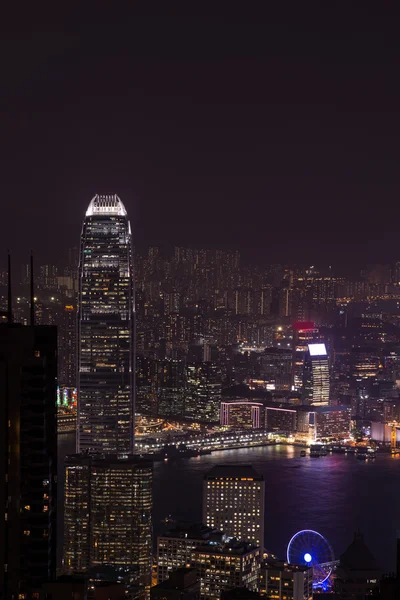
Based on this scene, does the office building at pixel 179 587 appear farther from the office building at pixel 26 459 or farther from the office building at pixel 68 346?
the office building at pixel 68 346

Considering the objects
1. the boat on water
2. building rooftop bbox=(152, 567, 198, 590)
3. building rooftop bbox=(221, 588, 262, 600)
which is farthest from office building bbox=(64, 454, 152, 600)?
the boat on water

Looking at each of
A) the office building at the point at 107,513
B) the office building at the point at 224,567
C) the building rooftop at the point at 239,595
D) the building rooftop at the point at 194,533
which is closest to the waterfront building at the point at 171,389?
the office building at the point at 107,513

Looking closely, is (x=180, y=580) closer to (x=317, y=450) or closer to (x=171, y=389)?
(x=317, y=450)

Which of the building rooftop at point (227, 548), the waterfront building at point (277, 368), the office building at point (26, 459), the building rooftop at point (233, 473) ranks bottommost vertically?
the building rooftop at point (227, 548)

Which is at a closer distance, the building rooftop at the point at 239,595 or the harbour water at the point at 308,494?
the building rooftop at the point at 239,595

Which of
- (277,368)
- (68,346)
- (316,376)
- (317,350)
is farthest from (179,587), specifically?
(277,368)

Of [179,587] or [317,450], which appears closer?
[179,587]
